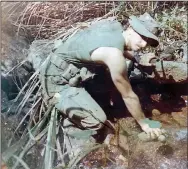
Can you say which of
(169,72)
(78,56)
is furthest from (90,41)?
(169,72)

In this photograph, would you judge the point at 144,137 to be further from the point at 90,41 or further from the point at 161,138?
the point at 90,41

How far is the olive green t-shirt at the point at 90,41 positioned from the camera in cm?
93

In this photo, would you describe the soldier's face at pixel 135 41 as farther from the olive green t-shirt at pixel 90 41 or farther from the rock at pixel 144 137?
the rock at pixel 144 137

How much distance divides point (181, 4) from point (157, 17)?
0.18ft

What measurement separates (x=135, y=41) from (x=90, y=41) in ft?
0.30

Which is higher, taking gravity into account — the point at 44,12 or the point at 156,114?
the point at 44,12

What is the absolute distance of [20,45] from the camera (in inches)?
39.4

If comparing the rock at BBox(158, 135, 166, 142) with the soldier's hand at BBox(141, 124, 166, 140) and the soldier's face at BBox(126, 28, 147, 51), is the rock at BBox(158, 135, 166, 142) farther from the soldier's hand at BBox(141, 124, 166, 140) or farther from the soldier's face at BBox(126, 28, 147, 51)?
the soldier's face at BBox(126, 28, 147, 51)

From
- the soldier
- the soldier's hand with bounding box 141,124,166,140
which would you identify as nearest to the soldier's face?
the soldier

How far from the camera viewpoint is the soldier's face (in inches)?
36.3

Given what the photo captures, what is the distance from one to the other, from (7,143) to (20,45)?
21 centimetres

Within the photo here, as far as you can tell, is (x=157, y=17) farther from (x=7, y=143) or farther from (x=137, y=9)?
(x=7, y=143)

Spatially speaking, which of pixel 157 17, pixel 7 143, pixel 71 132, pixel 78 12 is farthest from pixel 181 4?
pixel 7 143

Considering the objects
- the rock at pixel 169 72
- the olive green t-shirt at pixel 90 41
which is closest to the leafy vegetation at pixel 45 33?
the olive green t-shirt at pixel 90 41
